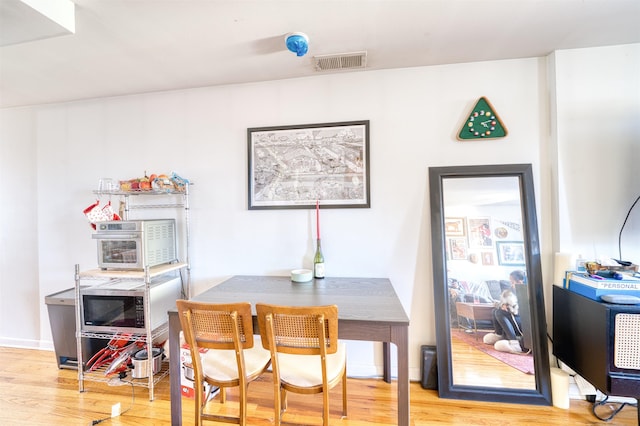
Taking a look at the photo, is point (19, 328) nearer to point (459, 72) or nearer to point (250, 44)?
point (250, 44)

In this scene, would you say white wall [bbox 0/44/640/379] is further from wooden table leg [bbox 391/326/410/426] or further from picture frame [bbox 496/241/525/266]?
wooden table leg [bbox 391/326/410/426]

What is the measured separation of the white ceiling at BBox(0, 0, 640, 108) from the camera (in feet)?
4.80

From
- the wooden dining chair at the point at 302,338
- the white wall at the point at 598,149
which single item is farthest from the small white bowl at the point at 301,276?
the white wall at the point at 598,149

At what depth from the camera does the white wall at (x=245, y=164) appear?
6.66ft

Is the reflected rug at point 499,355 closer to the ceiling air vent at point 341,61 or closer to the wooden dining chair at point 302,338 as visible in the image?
the wooden dining chair at point 302,338

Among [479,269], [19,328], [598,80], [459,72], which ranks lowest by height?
[19,328]

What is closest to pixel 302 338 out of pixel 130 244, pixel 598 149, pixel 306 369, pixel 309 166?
pixel 306 369

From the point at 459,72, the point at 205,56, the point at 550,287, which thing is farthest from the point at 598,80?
the point at 205,56

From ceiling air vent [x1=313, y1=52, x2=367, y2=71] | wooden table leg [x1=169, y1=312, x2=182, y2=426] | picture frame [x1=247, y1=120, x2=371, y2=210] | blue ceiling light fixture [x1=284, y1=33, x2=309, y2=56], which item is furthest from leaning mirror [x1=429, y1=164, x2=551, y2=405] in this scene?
wooden table leg [x1=169, y1=312, x2=182, y2=426]

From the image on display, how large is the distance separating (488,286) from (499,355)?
47 cm

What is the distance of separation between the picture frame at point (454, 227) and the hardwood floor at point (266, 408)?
1.14 m

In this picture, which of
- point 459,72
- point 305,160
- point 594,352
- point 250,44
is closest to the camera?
point 594,352

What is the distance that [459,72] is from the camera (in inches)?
80.6

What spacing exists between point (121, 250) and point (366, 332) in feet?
6.25
